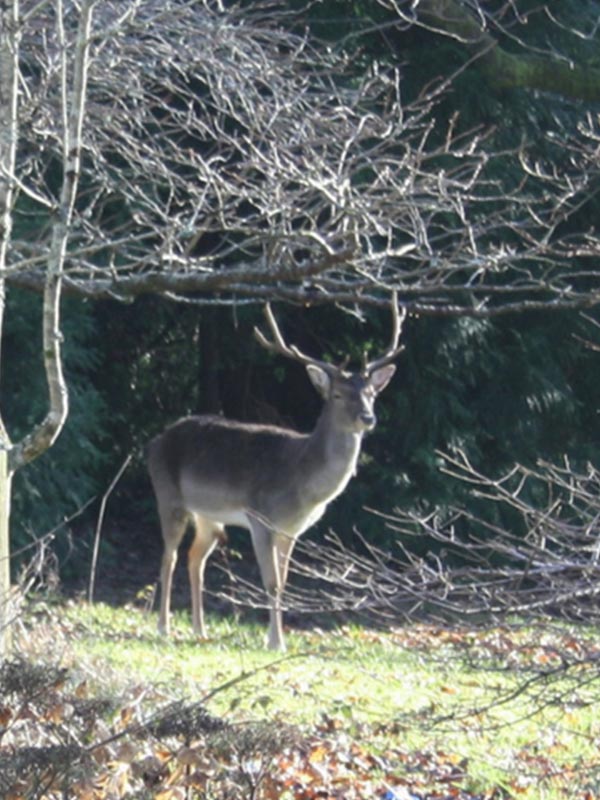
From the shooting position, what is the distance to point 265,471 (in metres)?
14.2

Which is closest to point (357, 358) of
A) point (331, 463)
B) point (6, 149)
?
point (331, 463)

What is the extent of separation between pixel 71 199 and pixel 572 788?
3.57 metres

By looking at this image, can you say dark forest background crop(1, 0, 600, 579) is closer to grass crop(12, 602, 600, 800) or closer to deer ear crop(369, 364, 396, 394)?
deer ear crop(369, 364, 396, 394)

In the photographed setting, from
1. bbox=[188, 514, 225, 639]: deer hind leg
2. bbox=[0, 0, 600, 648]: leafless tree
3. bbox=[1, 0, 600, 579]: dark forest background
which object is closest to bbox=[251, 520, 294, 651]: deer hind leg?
bbox=[188, 514, 225, 639]: deer hind leg

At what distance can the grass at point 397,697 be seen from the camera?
289 inches

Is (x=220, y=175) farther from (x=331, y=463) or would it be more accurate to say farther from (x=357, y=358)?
(x=357, y=358)

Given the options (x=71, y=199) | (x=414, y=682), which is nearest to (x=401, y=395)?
(x=414, y=682)

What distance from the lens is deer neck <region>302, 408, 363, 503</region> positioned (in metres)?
13.6

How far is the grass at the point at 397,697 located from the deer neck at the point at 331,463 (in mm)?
1198

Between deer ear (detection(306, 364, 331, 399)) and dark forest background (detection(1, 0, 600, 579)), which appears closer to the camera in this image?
deer ear (detection(306, 364, 331, 399))

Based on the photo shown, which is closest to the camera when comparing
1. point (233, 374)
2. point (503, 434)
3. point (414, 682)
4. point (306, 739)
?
point (306, 739)

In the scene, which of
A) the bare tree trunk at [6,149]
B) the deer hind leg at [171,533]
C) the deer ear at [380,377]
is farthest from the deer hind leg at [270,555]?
the bare tree trunk at [6,149]

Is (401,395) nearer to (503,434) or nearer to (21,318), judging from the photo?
(503,434)

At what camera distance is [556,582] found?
568 cm
